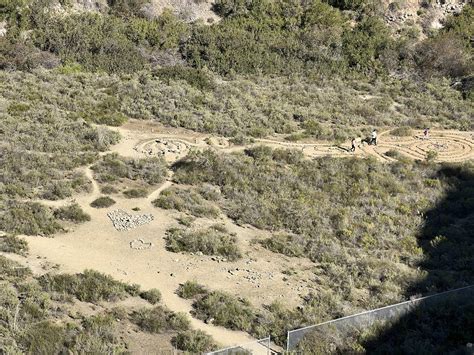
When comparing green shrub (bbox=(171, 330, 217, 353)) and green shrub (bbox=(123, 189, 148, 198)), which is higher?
green shrub (bbox=(171, 330, 217, 353))

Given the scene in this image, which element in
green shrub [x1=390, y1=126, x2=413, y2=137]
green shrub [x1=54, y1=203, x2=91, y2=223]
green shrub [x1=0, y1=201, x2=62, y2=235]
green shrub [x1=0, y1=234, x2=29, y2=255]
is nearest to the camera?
green shrub [x1=0, y1=234, x2=29, y2=255]

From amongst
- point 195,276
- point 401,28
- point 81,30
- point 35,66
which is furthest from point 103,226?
point 401,28

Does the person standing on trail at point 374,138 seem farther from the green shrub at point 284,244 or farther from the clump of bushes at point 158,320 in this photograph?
the clump of bushes at point 158,320

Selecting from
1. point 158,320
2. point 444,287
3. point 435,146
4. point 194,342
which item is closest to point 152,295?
point 158,320

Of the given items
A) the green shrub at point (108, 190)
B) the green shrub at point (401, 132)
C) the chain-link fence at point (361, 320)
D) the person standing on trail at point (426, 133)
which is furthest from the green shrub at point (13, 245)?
the person standing on trail at point (426, 133)

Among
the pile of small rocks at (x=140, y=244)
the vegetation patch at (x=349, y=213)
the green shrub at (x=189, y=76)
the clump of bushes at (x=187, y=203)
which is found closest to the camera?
the vegetation patch at (x=349, y=213)

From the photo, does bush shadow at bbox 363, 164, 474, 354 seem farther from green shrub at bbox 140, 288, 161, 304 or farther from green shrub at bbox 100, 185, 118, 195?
green shrub at bbox 100, 185, 118, 195

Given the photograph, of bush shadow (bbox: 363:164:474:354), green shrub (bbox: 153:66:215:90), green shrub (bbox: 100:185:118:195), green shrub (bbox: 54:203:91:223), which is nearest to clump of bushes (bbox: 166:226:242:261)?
green shrub (bbox: 54:203:91:223)
